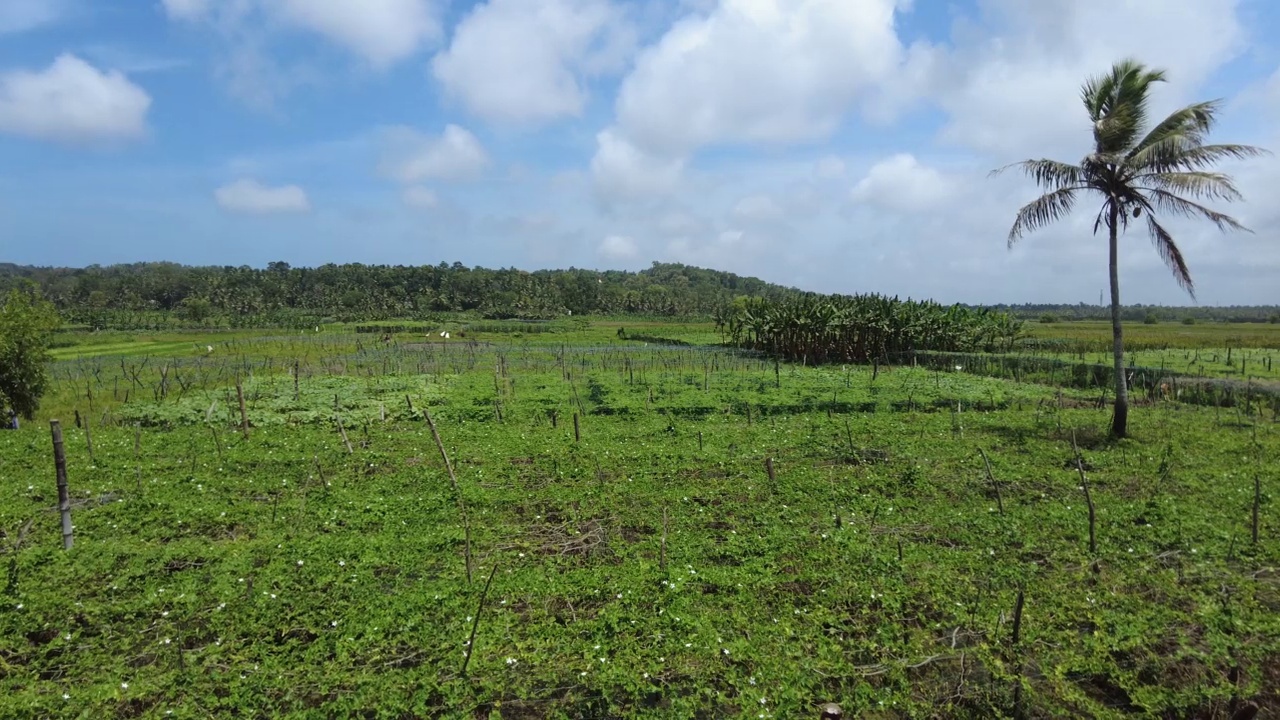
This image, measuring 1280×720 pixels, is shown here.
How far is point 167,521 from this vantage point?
8.99 m

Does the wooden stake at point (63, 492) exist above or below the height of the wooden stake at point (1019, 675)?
above

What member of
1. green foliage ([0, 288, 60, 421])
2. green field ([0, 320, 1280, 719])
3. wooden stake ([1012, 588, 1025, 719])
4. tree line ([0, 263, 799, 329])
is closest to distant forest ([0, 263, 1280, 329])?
tree line ([0, 263, 799, 329])

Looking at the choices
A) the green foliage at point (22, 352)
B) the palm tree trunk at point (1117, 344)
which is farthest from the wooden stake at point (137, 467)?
the palm tree trunk at point (1117, 344)

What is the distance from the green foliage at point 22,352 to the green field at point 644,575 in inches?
194

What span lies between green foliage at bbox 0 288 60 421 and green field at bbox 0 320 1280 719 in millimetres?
4916

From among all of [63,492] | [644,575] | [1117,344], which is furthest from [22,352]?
[1117,344]

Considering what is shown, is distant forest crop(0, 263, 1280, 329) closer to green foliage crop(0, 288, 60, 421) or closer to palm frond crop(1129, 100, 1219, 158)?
green foliage crop(0, 288, 60, 421)

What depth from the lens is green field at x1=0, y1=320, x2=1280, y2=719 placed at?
5219 mm

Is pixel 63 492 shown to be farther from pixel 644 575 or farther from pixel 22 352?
pixel 22 352

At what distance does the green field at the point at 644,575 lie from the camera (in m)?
5.22

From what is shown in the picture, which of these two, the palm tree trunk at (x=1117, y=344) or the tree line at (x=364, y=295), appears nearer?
the palm tree trunk at (x=1117, y=344)

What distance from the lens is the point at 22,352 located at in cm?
1748

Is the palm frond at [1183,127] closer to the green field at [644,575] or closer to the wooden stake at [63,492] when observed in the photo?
the green field at [644,575]

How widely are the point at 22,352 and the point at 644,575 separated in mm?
20151
